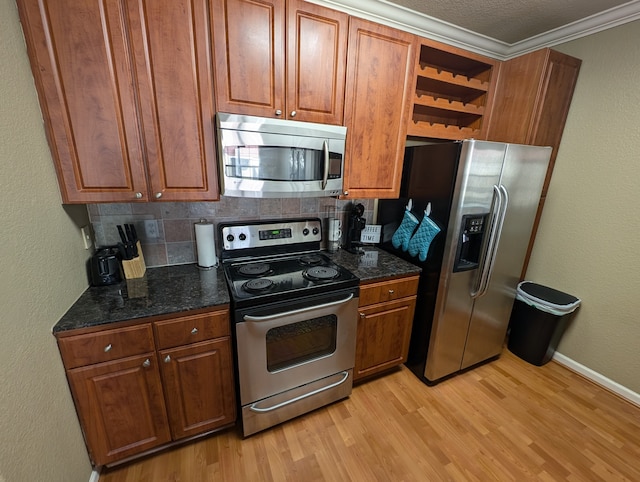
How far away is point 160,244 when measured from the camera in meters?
1.68

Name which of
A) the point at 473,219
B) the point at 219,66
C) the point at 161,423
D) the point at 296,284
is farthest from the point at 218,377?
the point at 473,219

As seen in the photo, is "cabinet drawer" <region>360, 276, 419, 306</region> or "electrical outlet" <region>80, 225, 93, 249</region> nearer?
"electrical outlet" <region>80, 225, 93, 249</region>

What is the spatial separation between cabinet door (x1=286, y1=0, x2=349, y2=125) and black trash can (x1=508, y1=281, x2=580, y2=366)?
2157 millimetres

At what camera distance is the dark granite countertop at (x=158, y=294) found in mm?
1163

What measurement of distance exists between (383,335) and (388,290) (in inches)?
13.9

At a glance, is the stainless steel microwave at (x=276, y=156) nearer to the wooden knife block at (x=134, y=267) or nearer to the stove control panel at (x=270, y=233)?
the stove control panel at (x=270, y=233)

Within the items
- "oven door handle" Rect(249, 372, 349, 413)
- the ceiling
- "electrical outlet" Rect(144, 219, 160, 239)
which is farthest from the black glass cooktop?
the ceiling

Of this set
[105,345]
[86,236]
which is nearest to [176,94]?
[86,236]

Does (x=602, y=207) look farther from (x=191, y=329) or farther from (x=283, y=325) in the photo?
(x=191, y=329)

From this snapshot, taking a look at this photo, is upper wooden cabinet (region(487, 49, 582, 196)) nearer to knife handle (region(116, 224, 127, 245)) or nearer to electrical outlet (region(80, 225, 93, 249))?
knife handle (region(116, 224, 127, 245))

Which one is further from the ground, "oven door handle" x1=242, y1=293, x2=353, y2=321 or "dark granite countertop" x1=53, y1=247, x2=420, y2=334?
"dark granite countertop" x1=53, y1=247, x2=420, y2=334

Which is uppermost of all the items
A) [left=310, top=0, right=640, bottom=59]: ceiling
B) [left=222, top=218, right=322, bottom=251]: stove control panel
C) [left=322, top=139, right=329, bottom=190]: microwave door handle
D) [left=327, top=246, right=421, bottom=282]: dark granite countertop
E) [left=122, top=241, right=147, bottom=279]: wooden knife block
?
[left=310, top=0, right=640, bottom=59]: ceiling

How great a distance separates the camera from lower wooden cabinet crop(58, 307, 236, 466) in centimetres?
116

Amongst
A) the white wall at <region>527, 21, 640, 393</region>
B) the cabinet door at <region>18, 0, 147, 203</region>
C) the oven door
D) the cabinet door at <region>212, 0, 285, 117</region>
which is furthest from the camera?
the white wall at <region>527, 21, 640, 393</region>
